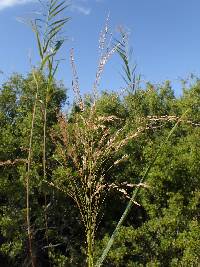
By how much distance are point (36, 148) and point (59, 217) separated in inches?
131

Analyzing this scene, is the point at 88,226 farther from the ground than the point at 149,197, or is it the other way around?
the point at 149,197

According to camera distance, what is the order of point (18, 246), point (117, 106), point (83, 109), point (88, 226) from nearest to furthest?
point (88, 226) < point (83, 109) < point (18, 246) < point (117, 106)

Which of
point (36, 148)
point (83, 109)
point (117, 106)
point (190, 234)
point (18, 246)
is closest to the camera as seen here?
point (83, 109)

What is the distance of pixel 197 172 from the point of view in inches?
849

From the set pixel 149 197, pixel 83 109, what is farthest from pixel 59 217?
pixel 83 109

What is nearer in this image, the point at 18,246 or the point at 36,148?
the point at 18,246

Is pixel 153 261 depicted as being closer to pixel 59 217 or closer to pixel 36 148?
pixel 59 217

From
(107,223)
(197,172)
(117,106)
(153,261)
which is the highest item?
(117,106)

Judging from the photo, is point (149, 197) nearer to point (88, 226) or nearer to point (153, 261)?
point (153, 261)

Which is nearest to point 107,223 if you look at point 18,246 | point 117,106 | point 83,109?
point 18,246

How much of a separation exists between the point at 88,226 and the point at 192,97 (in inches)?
1005

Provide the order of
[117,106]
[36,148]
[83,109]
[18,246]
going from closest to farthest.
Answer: [83,109] → [18,246] → [36,148] → [117,106]

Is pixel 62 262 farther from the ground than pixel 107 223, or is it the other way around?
pixel 107 223

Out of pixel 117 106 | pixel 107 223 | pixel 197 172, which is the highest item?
pixel 117 106
